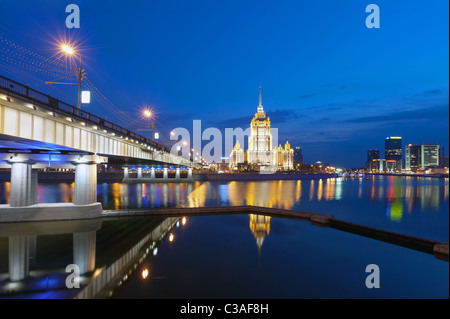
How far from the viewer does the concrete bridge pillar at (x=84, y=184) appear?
27562 millimetres

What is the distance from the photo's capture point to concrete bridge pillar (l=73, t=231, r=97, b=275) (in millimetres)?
16844

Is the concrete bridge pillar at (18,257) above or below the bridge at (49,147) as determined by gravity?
below

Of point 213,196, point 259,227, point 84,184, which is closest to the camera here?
point 84,184

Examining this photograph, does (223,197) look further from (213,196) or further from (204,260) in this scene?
(204,260)

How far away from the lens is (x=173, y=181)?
11088cm

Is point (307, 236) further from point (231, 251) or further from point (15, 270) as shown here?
point (15, 270)

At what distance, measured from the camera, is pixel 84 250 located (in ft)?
64.6

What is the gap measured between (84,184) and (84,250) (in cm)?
998

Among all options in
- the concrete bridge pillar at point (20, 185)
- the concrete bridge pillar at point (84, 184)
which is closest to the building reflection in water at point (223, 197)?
the concrete bridge pillar at point (84, 184)

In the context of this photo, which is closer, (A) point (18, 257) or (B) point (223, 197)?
(A) point (18, 257)

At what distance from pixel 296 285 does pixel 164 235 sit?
13.4 meters

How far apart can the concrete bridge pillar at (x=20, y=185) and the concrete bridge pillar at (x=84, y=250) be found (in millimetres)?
7928

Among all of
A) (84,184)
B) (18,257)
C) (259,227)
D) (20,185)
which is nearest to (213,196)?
(259,227)

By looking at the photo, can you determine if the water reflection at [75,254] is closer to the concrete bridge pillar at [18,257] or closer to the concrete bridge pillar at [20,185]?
the concrete bridge pillar at [18,257]
